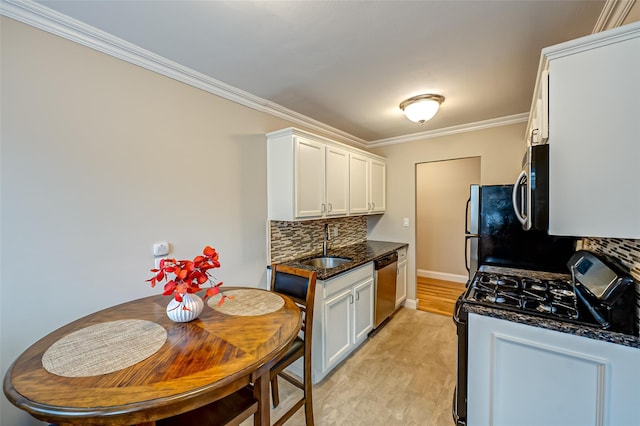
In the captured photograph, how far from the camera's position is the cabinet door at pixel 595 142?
98 centimetres

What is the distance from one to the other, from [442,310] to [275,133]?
10.4 ft

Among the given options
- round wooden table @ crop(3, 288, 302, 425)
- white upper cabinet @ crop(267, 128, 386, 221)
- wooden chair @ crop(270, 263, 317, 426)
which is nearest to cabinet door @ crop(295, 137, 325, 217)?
white upper cabinet @ crop(267, 128, 386, 221)

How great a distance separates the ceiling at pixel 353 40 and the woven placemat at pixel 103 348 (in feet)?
5.02

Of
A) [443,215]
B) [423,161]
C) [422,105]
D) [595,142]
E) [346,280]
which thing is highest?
[422,105]

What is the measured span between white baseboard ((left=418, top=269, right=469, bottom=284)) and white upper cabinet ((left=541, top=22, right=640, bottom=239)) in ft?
13.5

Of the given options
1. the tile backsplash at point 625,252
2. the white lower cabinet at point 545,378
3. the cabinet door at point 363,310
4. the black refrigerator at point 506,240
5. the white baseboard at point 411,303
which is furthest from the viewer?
the white baseboard at point 411,303

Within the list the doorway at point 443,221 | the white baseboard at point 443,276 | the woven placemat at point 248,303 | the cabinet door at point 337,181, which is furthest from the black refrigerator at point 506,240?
the white baseboard at point 443,276

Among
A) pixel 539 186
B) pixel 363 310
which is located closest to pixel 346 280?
pixel 363 310

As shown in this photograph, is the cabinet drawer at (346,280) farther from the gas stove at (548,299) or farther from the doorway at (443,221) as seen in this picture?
the doorway at (443,221)

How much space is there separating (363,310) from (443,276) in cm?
301

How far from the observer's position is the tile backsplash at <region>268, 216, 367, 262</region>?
100 inches

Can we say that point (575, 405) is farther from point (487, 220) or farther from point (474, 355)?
point (487, 220)

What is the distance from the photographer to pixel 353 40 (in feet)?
5.06

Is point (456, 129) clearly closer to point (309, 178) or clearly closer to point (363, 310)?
point (309, 178)
